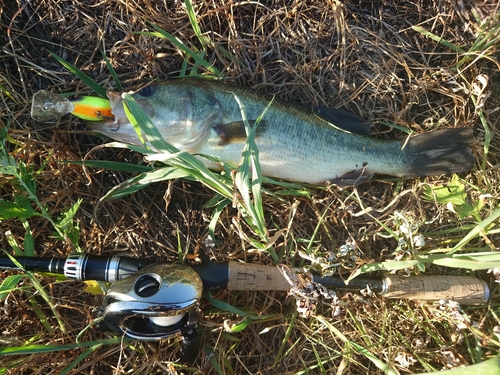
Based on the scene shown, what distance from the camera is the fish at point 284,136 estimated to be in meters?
2.37

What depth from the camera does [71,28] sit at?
2.66 m

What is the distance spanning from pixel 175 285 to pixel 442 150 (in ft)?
6.36

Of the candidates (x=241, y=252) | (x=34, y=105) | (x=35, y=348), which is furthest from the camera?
(x=241, y=252)

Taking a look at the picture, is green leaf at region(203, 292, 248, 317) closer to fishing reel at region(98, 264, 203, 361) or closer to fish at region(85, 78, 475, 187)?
fishing reel at region(98, 264, 203, 361)

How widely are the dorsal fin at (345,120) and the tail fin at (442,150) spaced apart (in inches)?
12.5

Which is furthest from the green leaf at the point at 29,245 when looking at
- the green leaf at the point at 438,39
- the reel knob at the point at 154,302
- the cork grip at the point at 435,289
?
the green leaf at the point at 438,39

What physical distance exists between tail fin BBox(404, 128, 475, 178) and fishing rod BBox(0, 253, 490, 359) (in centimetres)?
75

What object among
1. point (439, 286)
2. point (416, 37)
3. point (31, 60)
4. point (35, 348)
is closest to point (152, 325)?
point (35, 348)

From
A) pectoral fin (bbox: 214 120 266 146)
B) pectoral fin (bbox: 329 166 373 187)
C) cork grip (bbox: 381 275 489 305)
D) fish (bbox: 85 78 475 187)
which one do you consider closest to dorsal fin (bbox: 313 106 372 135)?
fish (bbox: 85 78 475 187)

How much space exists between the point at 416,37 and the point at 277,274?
A: 1.97m

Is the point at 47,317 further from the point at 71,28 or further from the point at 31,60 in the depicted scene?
the point at 71,28

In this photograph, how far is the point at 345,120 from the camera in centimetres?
266

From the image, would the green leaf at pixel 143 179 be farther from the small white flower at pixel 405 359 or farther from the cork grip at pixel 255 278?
the small white flower at pixel 405 359

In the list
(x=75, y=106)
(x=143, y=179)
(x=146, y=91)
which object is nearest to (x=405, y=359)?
(x=143, y=179)
